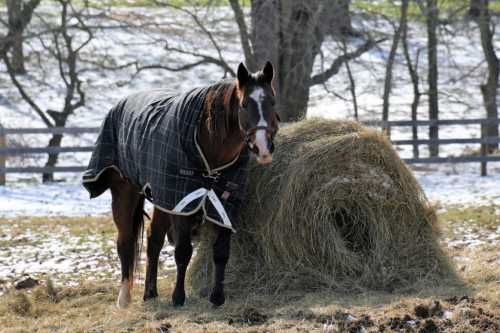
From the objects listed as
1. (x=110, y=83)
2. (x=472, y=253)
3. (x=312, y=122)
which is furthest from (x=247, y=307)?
(x=110, y=83)

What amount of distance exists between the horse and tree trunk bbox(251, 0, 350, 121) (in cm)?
800

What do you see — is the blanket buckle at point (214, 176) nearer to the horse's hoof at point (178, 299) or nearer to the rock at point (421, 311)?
the horse's hoof at point (178, 299)

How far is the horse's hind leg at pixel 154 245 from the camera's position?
19.8 ft

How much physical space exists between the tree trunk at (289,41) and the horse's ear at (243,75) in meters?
8.95

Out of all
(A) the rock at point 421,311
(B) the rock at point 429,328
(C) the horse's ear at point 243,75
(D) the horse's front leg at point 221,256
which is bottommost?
(B) the rock at point 429,328

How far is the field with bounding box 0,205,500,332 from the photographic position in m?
4.65

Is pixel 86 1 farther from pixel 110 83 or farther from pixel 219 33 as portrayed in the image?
pixel 110 83

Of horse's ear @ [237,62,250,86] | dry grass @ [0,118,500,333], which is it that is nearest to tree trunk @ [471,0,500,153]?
dry grass @ [0,118,500,333]

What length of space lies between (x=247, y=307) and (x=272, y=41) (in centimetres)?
944

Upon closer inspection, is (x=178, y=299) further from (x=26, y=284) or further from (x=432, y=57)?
(x=432, y=57)

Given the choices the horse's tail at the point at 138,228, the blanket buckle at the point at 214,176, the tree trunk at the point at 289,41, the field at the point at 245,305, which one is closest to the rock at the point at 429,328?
the field at the point at 245,305

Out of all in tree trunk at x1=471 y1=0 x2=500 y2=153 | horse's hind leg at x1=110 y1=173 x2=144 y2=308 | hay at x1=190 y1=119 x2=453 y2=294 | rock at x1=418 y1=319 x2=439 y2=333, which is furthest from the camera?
tree trunk at x1=471 y1=0 x2=500 y2=153

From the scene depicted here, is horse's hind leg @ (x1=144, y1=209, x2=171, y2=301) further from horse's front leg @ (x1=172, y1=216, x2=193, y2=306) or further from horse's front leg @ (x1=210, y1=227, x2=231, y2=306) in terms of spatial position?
horse's front leg @ (x1=210, y1=227, x2=231, y2=306)

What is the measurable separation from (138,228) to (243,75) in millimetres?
2141
